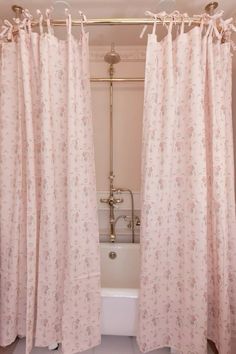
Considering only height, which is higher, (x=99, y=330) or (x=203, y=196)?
(x=203, y=196)

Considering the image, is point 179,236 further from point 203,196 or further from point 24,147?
point 24,147

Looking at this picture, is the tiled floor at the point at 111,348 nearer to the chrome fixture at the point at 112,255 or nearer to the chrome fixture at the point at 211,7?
Result: the chrome fixture at the point at 112,255

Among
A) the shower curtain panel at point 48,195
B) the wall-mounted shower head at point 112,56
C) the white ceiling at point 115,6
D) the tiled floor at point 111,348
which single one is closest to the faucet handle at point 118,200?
the shower curtain panel at point 48,195

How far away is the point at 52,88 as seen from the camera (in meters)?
1.30

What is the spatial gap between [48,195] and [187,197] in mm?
782

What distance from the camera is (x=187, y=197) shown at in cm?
130

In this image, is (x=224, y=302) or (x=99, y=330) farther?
(x=99, y=330)

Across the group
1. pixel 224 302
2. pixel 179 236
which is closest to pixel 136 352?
pixel 224 302

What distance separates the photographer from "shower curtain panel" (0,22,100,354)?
127cm

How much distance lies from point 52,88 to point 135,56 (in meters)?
1.08

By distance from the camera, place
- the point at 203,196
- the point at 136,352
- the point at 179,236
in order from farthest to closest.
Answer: the point at 136,352, the point at 179,236, the point at 203,196

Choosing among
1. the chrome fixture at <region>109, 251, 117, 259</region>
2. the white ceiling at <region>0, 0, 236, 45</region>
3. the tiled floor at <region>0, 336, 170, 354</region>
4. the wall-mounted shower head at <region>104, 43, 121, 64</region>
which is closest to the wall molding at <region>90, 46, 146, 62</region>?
the wall-mounted shower head at <region>104, 43, 121, 64</region>

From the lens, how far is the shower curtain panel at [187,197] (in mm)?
1244

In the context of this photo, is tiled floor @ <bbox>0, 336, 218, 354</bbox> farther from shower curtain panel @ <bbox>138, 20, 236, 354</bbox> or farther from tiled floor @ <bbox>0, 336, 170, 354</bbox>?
shower curtain panel @ <bbox>138, 20, 236, 354</bbox>
